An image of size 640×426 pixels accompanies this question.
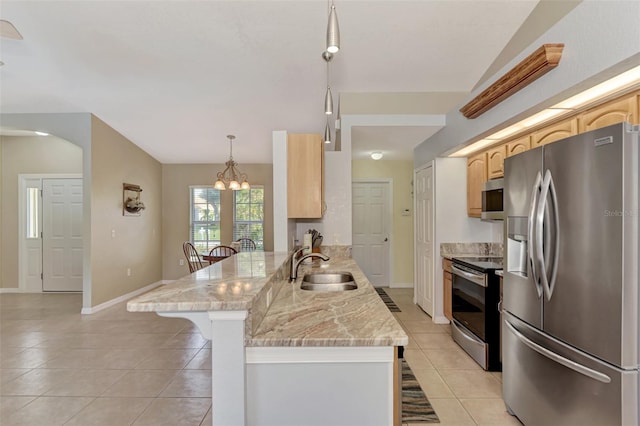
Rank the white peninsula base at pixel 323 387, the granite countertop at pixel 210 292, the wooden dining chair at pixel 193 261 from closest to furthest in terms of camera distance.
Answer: the granite countertop at pixel 210 292
the white peninsula base at pixel 323 387
the wooden dining chair at pixel 193 261

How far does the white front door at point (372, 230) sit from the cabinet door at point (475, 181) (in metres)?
2.20

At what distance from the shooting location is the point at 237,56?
3488 mm

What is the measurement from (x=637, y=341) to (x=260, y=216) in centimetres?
601

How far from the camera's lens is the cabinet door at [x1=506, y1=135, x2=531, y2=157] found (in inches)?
107

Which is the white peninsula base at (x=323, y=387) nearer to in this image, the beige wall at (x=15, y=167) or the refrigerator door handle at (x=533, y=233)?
the refrigerator door handle at (x=533, y=233)

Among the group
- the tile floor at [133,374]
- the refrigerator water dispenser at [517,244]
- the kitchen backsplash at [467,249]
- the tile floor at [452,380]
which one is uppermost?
the refrigerator water dispenser at [517,244]

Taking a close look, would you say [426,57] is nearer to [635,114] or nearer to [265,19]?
[265,19]

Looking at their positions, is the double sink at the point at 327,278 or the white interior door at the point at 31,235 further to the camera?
the white interior door at the point at 31,235

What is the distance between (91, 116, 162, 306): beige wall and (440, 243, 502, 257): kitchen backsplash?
4872mm

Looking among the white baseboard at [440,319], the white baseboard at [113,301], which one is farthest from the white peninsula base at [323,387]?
the white baseboard at [113,301]

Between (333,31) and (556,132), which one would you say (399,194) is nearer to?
(556,132)

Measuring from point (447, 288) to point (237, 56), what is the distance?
3546mm

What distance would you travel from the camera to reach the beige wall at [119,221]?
189 inches

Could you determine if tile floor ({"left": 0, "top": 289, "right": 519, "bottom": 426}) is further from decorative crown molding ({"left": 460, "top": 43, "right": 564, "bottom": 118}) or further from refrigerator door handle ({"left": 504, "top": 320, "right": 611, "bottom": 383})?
decorative crown molding ({"left": 460, "top": 43, "right": 564, "bottom": 118})
